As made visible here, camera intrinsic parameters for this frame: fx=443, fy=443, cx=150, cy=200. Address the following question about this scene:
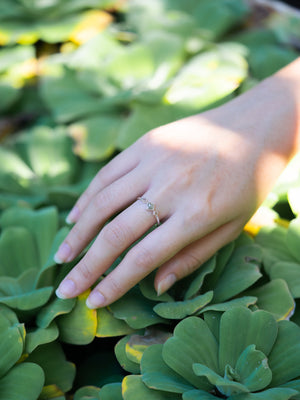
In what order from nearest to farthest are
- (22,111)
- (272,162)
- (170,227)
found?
(170,227) < (272,162) < (22,111)

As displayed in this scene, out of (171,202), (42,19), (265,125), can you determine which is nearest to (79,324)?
(171,202)

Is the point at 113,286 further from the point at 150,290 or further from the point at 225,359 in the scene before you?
the point at 225,359

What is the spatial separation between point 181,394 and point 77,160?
737 millimetres

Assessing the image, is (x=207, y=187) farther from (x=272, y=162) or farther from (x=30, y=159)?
(x=30, y=159)

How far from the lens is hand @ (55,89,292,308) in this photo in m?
0.70

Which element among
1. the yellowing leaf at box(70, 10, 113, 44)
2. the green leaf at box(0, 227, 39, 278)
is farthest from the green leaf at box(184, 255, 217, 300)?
the yellowing leaf at box(70, 10, 113, 44)

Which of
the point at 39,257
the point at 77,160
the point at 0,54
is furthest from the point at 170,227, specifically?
the point at 0,54

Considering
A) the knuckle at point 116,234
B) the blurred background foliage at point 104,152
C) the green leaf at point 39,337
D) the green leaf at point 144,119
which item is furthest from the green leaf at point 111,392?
the green leaf at point 144,119

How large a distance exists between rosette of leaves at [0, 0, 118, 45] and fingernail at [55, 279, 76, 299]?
3.20 feet

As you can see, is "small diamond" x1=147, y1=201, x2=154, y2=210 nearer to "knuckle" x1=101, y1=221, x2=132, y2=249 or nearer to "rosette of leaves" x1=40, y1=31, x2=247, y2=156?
"knuckle" x1=101, y1=221, x2=132, y2=249

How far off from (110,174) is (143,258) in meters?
0.20

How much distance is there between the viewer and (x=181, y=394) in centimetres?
63

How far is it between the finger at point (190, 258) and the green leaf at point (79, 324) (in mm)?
121

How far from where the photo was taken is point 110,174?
82 centimetres
